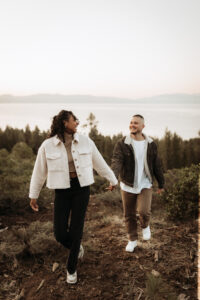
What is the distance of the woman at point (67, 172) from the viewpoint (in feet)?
10.1

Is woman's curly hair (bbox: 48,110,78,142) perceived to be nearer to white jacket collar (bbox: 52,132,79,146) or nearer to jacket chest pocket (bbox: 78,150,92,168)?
white jacket collar (bbox: 52,132,79,146)

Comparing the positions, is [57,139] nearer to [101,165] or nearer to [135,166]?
[101,165]

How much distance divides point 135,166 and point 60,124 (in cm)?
138

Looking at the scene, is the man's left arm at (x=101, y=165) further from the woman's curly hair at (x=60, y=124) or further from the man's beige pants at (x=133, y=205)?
the man's beige pants at (x=133, y=205)

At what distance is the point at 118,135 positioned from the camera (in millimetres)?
27000

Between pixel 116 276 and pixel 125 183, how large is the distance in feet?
4.11

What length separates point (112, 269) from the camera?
366cm

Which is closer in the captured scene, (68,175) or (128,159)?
(68,175)

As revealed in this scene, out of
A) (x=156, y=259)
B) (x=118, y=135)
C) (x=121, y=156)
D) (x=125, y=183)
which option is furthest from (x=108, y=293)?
(x=118, y=135)

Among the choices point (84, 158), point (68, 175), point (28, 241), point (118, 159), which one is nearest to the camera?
point (68, 175)

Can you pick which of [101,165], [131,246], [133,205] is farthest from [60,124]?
[131,246]

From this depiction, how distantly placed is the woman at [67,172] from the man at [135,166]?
809mm

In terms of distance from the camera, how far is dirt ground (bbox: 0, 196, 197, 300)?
318cm

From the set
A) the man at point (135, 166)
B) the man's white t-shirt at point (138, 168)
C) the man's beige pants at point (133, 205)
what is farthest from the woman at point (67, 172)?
the man's beige pants at point (133, 205)
